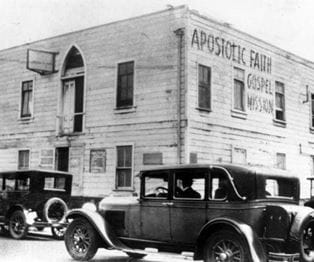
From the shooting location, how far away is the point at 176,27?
1630cm

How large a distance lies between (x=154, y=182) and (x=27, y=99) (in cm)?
1344

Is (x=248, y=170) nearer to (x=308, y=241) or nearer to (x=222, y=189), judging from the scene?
(x=222, y=189)

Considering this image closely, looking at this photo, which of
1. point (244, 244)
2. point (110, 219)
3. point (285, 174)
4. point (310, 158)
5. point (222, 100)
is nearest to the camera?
point (244, 244)

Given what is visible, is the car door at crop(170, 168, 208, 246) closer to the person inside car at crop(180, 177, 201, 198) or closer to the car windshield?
the person inside car at crop(180, 177, 201, 198)

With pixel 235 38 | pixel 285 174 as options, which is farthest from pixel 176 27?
pixel 285 174

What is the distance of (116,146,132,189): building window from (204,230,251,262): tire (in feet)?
32.7

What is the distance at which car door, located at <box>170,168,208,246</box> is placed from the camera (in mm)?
7734

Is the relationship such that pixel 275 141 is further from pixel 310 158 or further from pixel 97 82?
pixel 97 82

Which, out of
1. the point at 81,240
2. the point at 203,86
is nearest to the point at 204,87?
the point at 203,86

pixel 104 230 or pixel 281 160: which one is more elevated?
pixel 281 160

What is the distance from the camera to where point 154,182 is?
29.5 ft

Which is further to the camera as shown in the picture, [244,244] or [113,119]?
[113,119]

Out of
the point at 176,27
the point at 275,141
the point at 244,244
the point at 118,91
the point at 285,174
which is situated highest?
the point at 176,27

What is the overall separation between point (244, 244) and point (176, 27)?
413 inches
